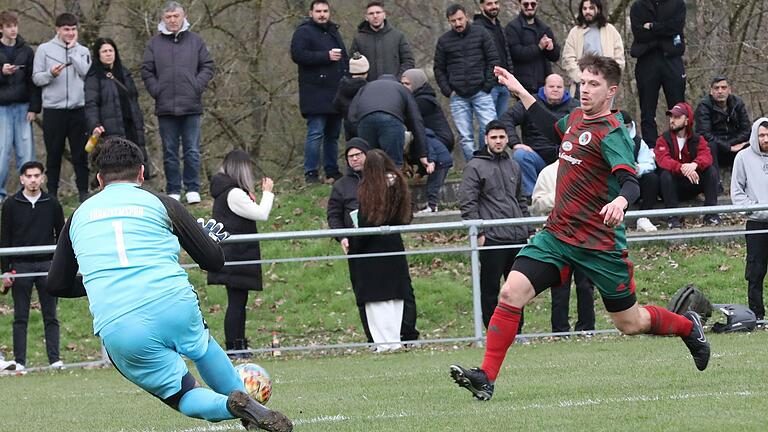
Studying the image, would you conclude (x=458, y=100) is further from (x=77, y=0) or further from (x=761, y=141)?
(x=77, y=0)

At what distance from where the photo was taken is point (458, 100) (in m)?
16.7

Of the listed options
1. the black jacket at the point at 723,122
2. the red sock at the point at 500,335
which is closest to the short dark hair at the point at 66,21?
the black jacket at the point at 723,122

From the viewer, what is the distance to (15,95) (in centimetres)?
1681

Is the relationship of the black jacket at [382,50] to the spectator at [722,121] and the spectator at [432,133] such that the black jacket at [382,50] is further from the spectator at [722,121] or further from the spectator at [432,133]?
the spectator at [722,121]

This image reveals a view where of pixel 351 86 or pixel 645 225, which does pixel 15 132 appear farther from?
pixel 645 225

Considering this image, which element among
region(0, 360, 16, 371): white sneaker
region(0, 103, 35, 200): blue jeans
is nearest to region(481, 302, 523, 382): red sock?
region(0, 360, 16, 371): white sneaker

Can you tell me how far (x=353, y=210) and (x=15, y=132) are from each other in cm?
582

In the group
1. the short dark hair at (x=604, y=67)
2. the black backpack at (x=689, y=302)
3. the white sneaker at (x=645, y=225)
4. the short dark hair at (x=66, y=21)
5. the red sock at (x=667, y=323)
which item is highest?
the short dark hair at (x=66, y=21)

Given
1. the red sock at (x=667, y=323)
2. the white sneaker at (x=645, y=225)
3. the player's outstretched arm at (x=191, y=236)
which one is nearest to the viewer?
the player's outstretched arm at (x=191, y=236)

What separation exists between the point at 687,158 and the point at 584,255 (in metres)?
8.40

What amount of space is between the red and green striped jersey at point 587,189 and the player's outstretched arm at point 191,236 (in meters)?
2.39

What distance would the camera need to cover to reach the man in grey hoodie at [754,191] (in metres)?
13.5

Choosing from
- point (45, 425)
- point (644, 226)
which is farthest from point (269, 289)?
point (45, 425)

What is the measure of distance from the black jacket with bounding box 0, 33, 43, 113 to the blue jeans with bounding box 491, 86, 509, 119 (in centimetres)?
586
